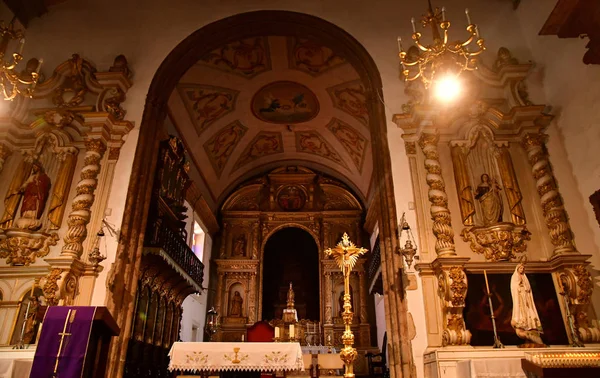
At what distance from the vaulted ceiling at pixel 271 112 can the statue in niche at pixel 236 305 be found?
11.3ft

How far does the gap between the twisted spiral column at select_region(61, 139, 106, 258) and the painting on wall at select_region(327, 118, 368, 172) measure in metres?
7.53

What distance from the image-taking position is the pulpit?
439cm

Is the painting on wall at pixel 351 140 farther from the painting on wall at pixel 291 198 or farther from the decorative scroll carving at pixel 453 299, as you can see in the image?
the decorative scroll carving at pixel 453 299

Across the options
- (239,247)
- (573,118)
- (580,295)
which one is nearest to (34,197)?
(580,295)

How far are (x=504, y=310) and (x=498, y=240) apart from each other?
973 millimetres

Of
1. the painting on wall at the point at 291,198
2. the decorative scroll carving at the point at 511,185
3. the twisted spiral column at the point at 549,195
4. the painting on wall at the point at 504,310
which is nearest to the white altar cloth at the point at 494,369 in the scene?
the painting on wall at the point at 504,310

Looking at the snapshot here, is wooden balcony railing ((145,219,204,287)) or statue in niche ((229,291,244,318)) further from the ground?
wooden balcony railing ((145,219,204,287))

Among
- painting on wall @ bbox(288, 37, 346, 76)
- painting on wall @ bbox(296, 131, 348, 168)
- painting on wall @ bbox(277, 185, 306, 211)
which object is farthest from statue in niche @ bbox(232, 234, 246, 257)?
painting on wall @ bbox(288, 37, 346, 76)

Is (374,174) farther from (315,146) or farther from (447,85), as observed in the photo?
(315,146)

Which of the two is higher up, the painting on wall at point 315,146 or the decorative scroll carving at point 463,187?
the painting on wall at point 315,146

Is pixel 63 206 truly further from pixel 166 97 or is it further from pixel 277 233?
pixel 277 233

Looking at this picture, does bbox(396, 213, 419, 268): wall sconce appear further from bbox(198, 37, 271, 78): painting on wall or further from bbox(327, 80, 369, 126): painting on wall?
bbox(198, 37, 271, 78): painting on wall

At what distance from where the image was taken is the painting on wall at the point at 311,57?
10.6 m

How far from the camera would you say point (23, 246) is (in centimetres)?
642
